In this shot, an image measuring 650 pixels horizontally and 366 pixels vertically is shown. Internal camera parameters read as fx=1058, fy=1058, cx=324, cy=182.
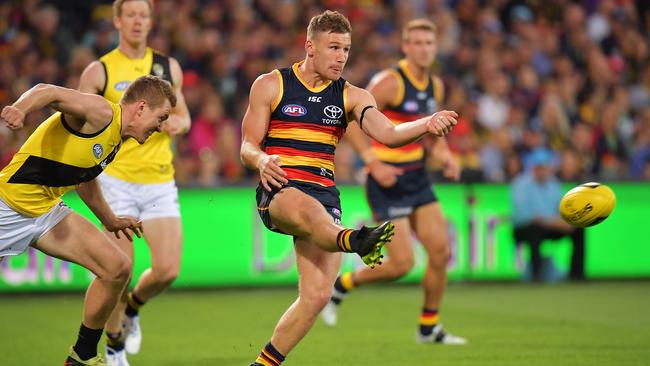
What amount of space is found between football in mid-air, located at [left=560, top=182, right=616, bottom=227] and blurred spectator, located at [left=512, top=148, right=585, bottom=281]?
24.3 ft

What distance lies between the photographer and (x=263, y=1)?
60.5 feet

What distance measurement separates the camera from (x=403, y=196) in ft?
33.6

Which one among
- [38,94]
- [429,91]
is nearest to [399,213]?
[429,91]

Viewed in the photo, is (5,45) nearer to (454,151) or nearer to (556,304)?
(454,151)

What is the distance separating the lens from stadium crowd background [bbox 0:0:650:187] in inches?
619

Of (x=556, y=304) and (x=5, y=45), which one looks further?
(x=5, y=45)

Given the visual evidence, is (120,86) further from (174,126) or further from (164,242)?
(164,242)

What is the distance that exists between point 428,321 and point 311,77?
3513mm

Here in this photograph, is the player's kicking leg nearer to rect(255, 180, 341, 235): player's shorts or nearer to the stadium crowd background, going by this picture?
rect(255, 180, 341, 235): player's shorts

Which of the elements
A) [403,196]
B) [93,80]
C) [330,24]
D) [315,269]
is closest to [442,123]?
[330,24]

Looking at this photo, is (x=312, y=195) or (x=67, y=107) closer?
(x=67, y=107)

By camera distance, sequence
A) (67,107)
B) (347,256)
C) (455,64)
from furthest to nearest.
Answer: (455,64)
(347,256)
(67,107)

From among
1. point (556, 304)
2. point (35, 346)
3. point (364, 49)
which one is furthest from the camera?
point (364, 49)

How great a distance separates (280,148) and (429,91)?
3.69m
